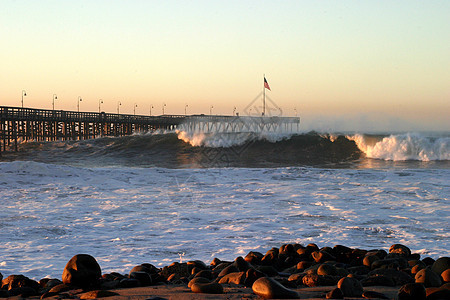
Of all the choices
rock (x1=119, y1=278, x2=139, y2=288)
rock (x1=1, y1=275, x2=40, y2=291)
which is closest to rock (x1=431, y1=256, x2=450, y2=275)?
rock (x1=119, y1=278, x2=139, y2=288)

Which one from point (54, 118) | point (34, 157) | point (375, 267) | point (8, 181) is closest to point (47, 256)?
point (375, 267)

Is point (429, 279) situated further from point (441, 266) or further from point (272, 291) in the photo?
point (272, 291)

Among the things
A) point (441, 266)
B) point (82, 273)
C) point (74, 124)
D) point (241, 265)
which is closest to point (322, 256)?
point (241, 265)

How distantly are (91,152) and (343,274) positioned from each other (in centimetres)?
4053

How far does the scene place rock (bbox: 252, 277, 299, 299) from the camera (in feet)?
13.9

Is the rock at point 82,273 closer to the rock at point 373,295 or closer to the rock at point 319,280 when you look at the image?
the rock at point 319,280

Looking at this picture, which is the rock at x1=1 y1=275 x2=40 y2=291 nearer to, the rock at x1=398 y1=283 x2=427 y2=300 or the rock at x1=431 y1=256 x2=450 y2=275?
the rock at x1=398 y1=283 x2=427 y2=300

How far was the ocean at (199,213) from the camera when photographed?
7816 millimetres

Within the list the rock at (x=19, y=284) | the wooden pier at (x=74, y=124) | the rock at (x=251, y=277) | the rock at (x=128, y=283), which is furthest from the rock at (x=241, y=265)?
the wooden pier at (x=74, y=124)

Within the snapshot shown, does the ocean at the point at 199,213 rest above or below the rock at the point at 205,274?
below

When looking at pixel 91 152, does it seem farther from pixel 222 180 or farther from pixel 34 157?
pixel 222 180

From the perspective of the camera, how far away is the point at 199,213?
11.3 m

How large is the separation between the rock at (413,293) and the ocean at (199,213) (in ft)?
11.3

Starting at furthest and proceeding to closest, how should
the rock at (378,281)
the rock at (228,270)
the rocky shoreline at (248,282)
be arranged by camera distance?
the rock at (228,270), the rock at (378,281), the rocky shoreline at (248,282)
